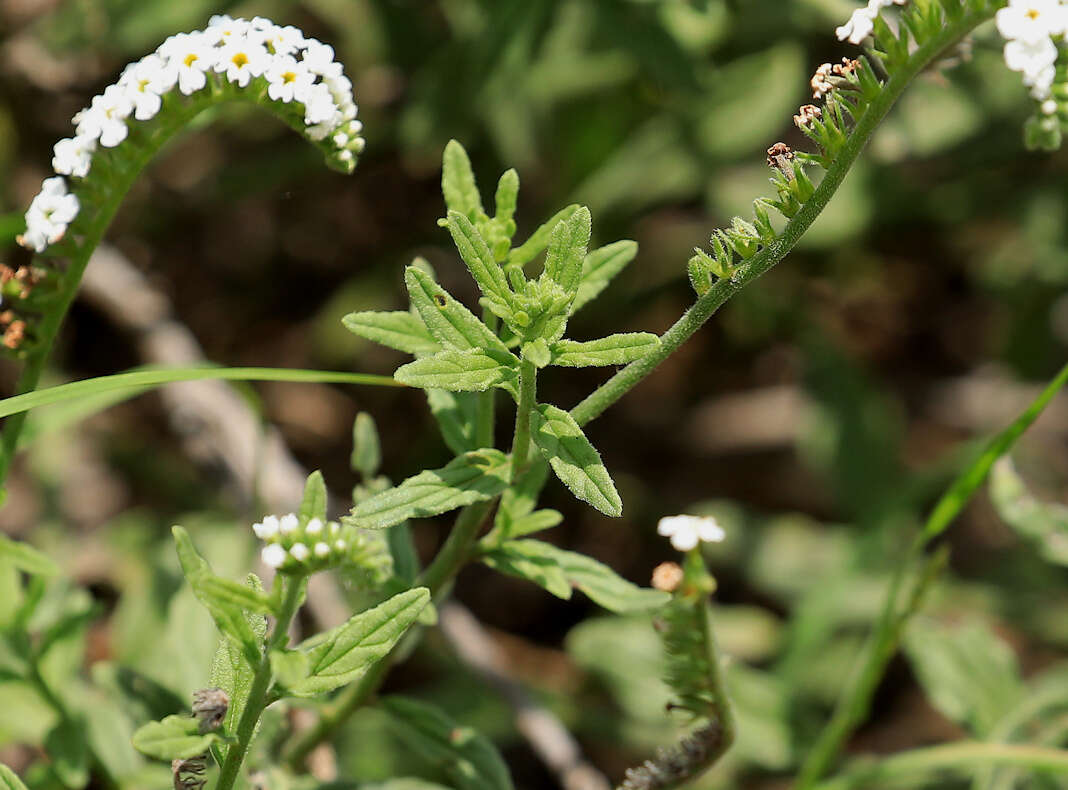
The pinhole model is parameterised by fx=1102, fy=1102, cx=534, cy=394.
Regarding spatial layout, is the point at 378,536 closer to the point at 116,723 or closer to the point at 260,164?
the point at 116,723

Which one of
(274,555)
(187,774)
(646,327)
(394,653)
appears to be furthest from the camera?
(646,327)

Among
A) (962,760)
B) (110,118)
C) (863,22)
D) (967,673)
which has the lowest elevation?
(967,673)

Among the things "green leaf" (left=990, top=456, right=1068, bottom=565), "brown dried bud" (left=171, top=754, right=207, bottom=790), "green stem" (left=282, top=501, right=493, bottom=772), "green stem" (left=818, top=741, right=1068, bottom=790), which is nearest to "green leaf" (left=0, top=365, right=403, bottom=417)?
"green stem" (left=282, top=501, right=493, bottom=772)

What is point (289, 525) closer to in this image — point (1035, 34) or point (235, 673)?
point (235, 673)

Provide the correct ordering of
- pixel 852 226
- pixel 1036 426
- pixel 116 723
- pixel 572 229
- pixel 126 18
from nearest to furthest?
pixel 572 229 → pixel 116 723 → pixel 126 18 → pixel 852 226 → pixel 1036 426

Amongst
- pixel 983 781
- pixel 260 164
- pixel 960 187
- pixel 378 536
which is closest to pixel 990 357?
pixel 960 187

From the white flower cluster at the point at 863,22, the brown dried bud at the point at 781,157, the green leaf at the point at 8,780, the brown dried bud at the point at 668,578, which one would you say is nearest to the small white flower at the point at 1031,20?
the white flower cluster at the point at 863,22

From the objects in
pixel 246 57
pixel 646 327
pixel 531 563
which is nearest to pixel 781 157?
pixel 531 563

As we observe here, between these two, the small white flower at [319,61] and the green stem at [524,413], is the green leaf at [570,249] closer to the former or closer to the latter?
the green stem at [524,413]
